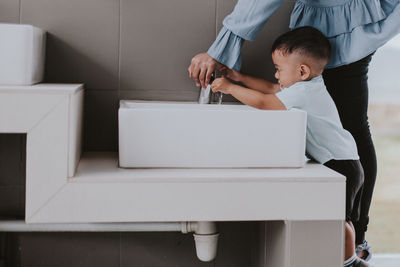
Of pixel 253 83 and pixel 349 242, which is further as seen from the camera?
pixel 253 83

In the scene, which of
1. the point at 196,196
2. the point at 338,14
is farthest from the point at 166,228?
the point at 338,14

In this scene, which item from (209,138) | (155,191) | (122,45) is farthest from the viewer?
(122,45)

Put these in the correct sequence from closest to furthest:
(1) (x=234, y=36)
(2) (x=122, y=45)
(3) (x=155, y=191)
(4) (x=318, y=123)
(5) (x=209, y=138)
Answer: (3) (x=155, y=191)
(5) (x=209, y=138)
(4) (x=318, y=123)
(1) (x=234, y=36)
(2) (x=122, y=45)

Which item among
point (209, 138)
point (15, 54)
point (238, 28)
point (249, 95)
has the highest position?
point (238, 28)

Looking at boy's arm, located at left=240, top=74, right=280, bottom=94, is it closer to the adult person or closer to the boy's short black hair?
the adult person

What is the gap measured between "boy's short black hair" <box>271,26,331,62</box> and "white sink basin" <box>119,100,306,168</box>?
0.88 ft

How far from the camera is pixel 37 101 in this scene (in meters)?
1.20

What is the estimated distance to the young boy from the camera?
1512 mm

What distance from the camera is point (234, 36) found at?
164 centimetres

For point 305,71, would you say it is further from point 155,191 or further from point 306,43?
point 155,191

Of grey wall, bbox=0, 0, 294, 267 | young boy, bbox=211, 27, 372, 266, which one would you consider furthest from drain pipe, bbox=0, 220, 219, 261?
young boy, bbox=211, 27, 372, 266

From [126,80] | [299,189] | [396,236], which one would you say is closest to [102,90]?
[126,80]

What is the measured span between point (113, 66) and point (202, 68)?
0.35 meters

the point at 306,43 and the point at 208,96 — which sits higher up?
the point at 306,43
